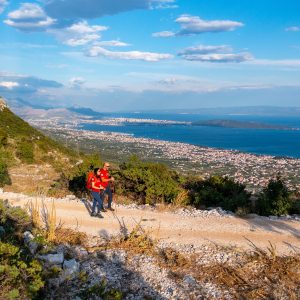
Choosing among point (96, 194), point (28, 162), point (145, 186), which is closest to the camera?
point (96, 194)

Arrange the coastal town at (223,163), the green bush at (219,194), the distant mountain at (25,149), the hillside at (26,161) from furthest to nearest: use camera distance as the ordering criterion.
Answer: the coastal town at (223,163)
the distant mountain at (25,149)
the hillside at (26,161)
the green bush at (219,194)

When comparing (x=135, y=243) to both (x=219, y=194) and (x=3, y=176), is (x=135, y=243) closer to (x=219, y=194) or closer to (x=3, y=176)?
(x=219, y=194)

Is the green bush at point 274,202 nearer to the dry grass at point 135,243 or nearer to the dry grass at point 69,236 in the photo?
the dry grass at point 135,243

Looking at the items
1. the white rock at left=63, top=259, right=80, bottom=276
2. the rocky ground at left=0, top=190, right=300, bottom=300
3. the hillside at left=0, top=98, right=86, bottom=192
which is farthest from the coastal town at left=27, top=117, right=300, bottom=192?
the white rock at left=63, top=259, right=80, bottom=276

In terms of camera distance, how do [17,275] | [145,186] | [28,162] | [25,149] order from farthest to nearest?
[25,149] → [28,162] → [145,186] → [17,275]

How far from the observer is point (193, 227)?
12.5 metres

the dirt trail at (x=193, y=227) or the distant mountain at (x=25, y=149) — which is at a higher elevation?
the distant mountain at (x=25, y=149)

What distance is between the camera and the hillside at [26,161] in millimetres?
20070

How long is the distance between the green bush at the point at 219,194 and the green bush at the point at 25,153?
14.0 m

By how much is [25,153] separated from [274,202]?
20776mm

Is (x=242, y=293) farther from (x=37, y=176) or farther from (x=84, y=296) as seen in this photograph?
(x=37, y=176)

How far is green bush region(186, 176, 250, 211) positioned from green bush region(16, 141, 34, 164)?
1401cm

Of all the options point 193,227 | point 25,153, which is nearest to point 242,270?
point 193,227

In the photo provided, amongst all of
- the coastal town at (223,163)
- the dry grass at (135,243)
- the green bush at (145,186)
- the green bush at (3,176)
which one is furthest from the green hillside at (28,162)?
the coastal town at (223,163)
